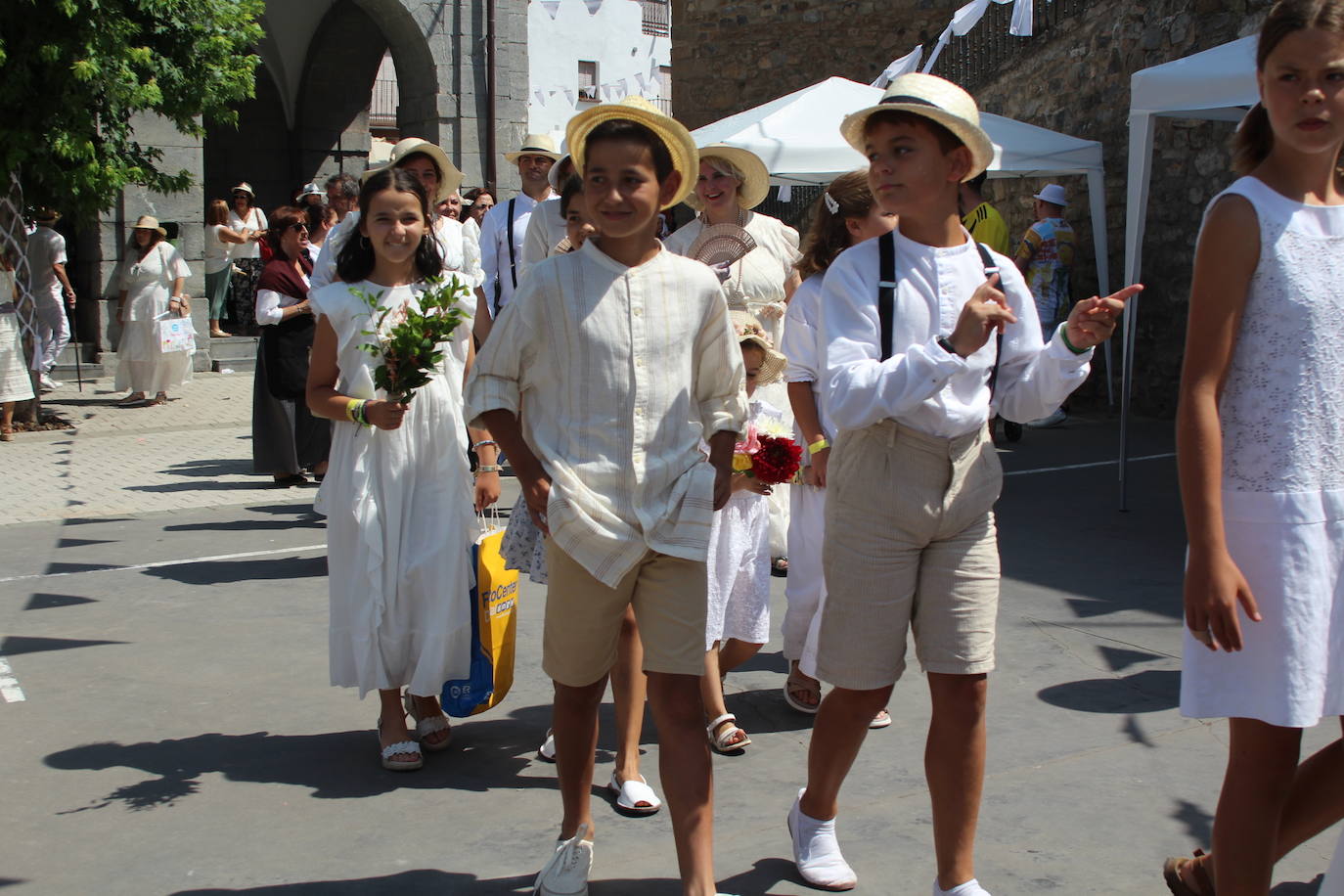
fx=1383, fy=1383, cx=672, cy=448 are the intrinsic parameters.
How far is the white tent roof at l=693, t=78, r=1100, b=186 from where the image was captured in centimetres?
1065

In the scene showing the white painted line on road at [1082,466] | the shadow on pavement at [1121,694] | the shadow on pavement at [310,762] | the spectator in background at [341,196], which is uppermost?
the spectator in background at [341,196]

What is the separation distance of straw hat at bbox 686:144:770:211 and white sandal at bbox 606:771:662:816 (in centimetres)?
211

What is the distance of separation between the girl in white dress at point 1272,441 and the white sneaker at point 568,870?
1459 millimetres

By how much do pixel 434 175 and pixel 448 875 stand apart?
9.99ft

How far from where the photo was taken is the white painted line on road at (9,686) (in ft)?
16.5

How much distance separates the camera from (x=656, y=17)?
46656mm

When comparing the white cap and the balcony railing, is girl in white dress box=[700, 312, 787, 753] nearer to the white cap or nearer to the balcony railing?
the white cap

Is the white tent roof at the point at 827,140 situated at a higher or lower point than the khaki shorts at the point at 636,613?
higher

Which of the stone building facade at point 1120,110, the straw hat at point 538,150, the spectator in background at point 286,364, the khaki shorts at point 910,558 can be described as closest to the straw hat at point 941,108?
the khaki shorts at point 910,558

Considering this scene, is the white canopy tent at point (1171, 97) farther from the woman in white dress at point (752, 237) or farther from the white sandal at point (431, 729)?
the white sandal at point (431, 729)

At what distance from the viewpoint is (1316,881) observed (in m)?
3.42

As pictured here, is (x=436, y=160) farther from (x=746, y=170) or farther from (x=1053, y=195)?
(x=1053, y=195)

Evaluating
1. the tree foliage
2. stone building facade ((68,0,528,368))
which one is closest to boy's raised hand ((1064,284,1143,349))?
the tree foliage

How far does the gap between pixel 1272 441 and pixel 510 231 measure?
4935mm
